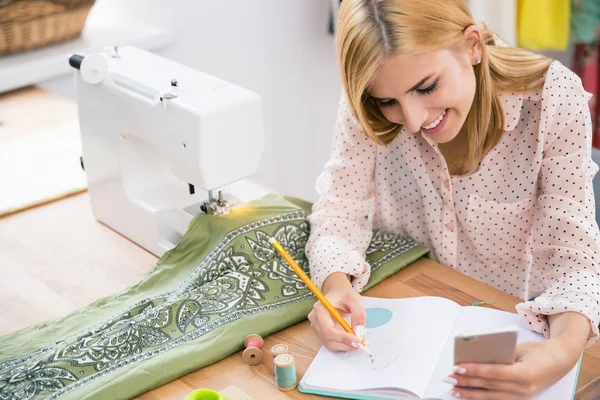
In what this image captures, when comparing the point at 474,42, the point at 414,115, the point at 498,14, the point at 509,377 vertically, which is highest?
the point at 474,42

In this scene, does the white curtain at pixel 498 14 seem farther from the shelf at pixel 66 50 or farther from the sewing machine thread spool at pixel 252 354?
the sewing machine thread spool at pixel 252 354

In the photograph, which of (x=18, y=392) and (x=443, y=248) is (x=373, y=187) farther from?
(x=18, y=392)

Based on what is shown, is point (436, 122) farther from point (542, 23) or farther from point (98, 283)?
point (542, 23)

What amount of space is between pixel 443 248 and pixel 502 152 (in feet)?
0.79

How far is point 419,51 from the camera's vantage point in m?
1.24

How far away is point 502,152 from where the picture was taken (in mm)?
1517

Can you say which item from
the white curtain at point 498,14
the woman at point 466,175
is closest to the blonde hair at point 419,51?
the woman at point 466,175

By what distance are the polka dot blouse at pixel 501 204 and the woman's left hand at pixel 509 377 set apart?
13cm

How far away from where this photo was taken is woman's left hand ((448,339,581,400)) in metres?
1.08

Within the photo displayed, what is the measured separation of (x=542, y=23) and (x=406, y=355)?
1.80 m

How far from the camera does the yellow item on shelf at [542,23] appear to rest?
2637 millimetres

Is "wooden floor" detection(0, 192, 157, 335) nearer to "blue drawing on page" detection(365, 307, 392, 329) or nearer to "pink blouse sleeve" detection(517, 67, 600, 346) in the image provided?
"blue drawing on page" detection(365, 307, 392, 329)

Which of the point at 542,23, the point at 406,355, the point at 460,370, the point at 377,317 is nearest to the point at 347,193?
the point at 377,317

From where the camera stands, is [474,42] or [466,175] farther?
[466,175]
